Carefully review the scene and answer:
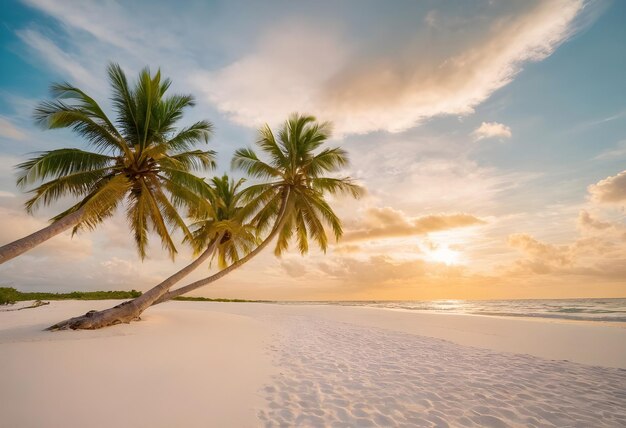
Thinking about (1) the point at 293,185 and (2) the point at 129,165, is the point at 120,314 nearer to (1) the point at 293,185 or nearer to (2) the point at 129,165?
(2) the point at 129,165

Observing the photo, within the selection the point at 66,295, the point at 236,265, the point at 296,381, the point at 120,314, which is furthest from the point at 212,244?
the point at 66,295

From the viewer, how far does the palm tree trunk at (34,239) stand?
6988 millimetres

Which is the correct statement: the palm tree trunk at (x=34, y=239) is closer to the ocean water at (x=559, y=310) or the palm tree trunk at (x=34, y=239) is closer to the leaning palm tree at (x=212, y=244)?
the leaning palm tree at (x=212, y=244)

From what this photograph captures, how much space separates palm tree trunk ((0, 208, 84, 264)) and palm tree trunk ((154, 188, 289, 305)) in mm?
4119

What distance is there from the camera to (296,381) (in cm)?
498

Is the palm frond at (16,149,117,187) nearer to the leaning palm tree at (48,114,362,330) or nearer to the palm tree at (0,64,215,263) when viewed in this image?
the palm tree at (0,64,215,263)

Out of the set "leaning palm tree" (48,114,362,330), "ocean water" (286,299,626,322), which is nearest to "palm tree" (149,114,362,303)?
"leaning palm tree" (48,114,362,330)

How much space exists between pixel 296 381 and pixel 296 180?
423 inches

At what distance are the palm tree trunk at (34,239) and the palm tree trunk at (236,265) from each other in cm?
412

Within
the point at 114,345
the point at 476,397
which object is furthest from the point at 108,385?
the point at 476,397

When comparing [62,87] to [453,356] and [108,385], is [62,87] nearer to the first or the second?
[108,385]

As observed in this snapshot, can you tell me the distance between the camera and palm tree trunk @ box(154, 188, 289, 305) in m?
11.5

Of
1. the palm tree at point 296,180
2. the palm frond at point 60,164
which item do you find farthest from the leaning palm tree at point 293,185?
the palm frond at point 60,164

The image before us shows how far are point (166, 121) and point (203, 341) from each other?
24.4ft
